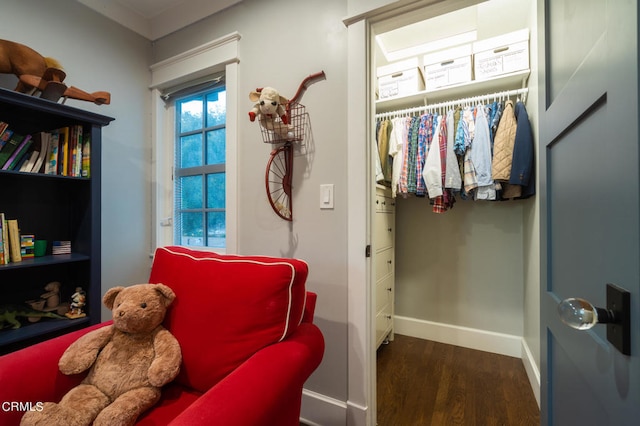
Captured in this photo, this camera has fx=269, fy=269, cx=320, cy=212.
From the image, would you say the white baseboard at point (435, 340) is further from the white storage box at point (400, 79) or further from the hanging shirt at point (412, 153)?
the white storage box at point (400, 79)

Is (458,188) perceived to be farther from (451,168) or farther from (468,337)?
(468,337)

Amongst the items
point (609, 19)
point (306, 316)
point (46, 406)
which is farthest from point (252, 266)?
point (609, 19)

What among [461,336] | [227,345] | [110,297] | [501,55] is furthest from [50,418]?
[501,55]

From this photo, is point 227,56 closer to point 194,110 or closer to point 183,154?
point 194,110

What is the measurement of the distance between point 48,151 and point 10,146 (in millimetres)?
142

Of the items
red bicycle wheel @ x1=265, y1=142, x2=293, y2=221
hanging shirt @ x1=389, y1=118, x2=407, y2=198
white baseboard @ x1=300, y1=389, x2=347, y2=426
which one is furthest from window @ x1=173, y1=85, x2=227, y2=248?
hanging shirt @ x1=389, y1=118, x2=407, y2=198

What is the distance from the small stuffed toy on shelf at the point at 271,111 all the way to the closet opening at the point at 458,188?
0.76m

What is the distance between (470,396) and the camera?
1629 mm

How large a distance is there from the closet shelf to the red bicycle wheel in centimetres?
109

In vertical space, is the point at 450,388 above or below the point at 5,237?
below

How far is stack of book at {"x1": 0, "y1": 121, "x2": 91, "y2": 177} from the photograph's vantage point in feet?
4.49

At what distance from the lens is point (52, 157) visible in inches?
59.0

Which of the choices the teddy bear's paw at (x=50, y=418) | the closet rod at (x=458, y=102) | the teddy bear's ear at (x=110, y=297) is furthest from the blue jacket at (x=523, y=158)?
the teddy bear's paw at (x=50, y=418)
